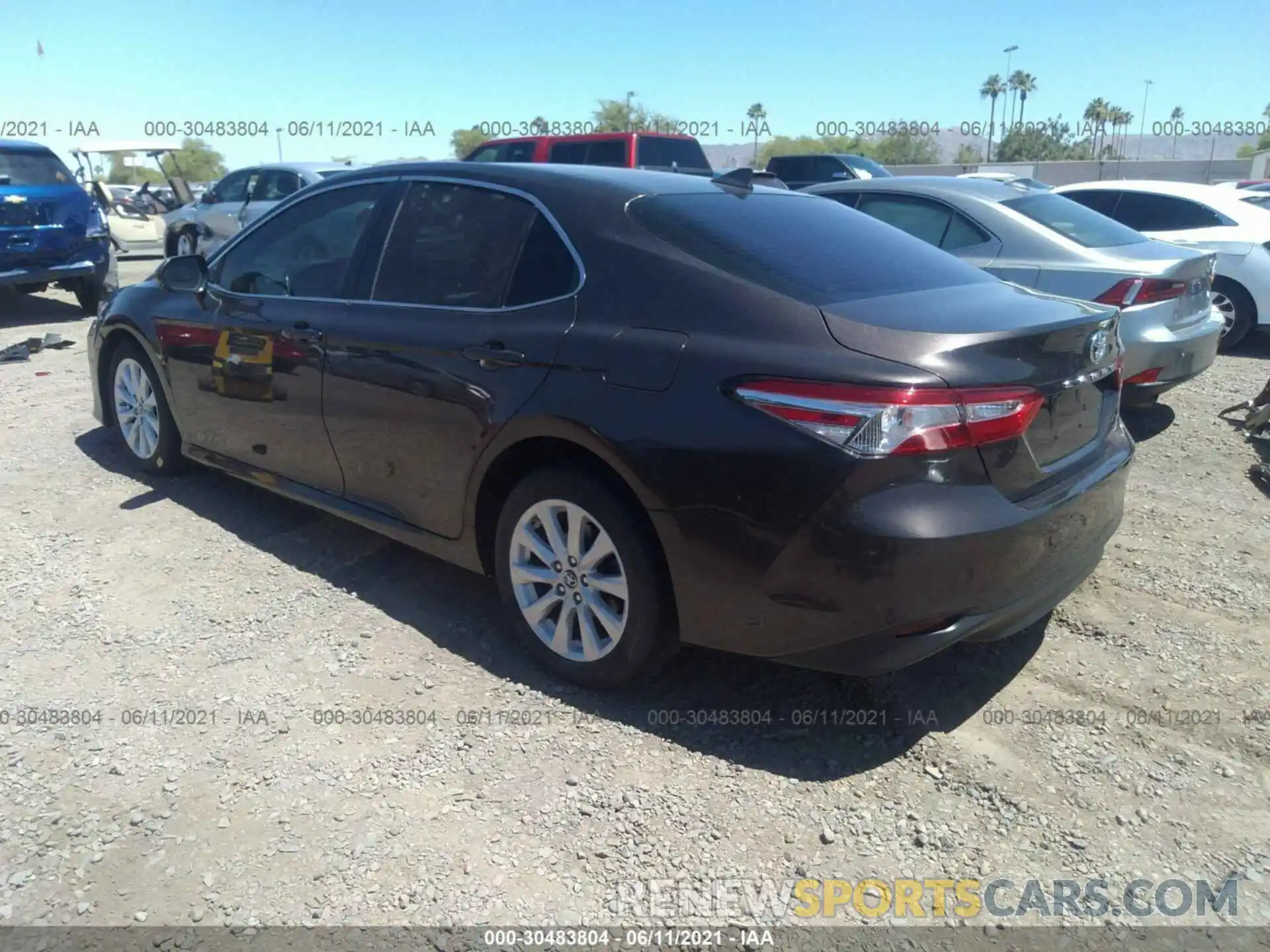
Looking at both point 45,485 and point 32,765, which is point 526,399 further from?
point 45,485

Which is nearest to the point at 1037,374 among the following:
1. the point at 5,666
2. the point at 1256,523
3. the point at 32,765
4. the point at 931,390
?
the point at 931,390

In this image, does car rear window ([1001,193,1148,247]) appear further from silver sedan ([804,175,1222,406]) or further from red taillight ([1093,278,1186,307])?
red taillight ([1093,278,1186,307])

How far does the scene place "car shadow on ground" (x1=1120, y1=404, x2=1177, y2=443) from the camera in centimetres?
621

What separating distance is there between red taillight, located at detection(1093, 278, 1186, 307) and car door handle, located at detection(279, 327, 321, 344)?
174 inches

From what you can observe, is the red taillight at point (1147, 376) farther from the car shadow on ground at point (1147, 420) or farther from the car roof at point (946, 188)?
the car roof at point (946, 188)

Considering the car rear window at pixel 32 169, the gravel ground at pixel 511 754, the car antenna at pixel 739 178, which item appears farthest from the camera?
the car rear window at pixel 32 169

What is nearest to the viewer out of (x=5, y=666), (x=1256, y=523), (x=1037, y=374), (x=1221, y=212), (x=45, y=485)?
(x=1037, y=374)

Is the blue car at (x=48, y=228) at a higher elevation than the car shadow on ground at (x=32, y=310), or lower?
higher

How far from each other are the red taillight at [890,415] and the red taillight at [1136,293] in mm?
3661

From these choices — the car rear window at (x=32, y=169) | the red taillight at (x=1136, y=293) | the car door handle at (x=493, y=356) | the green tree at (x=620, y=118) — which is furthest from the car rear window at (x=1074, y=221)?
the green tree at (x=620, y=118)

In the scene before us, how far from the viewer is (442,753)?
3.01 metres

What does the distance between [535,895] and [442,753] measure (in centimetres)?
69

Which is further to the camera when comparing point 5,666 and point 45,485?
point 45,485

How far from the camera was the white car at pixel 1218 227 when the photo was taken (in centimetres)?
893
